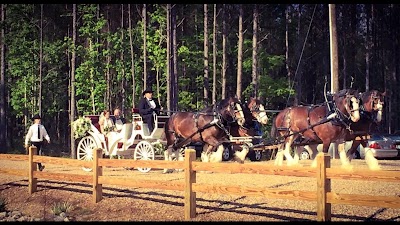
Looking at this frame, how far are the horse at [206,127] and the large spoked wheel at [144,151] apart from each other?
57 cm

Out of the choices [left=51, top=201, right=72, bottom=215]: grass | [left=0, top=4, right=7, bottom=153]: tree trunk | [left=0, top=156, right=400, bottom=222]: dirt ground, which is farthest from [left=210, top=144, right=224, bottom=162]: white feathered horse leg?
[left=0, top=4, right=7, bottom=153]: tree trunk

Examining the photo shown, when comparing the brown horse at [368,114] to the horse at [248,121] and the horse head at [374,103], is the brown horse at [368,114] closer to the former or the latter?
the horse head at [374,103]

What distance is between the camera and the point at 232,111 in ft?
50.2

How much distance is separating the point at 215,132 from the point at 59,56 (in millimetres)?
24958

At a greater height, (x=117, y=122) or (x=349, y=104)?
(x=349, y=104)

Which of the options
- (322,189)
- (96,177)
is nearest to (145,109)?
(96,177)

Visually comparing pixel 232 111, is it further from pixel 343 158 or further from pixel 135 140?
Answer: pixel 135 140

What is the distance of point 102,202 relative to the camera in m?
12.2

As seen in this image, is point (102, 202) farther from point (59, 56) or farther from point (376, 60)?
point (376, 60)

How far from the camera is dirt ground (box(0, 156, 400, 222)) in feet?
32.7

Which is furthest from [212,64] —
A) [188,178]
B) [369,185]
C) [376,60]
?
[188,178]

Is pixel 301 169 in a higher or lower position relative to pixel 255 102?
lower

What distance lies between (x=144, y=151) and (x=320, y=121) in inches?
212

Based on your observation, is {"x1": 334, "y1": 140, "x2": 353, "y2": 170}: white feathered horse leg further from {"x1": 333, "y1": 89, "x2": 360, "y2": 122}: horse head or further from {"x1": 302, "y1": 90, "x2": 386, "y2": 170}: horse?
{"x1": 333, "y1": 89, "x2": 360, "y2": 122}: horse head
